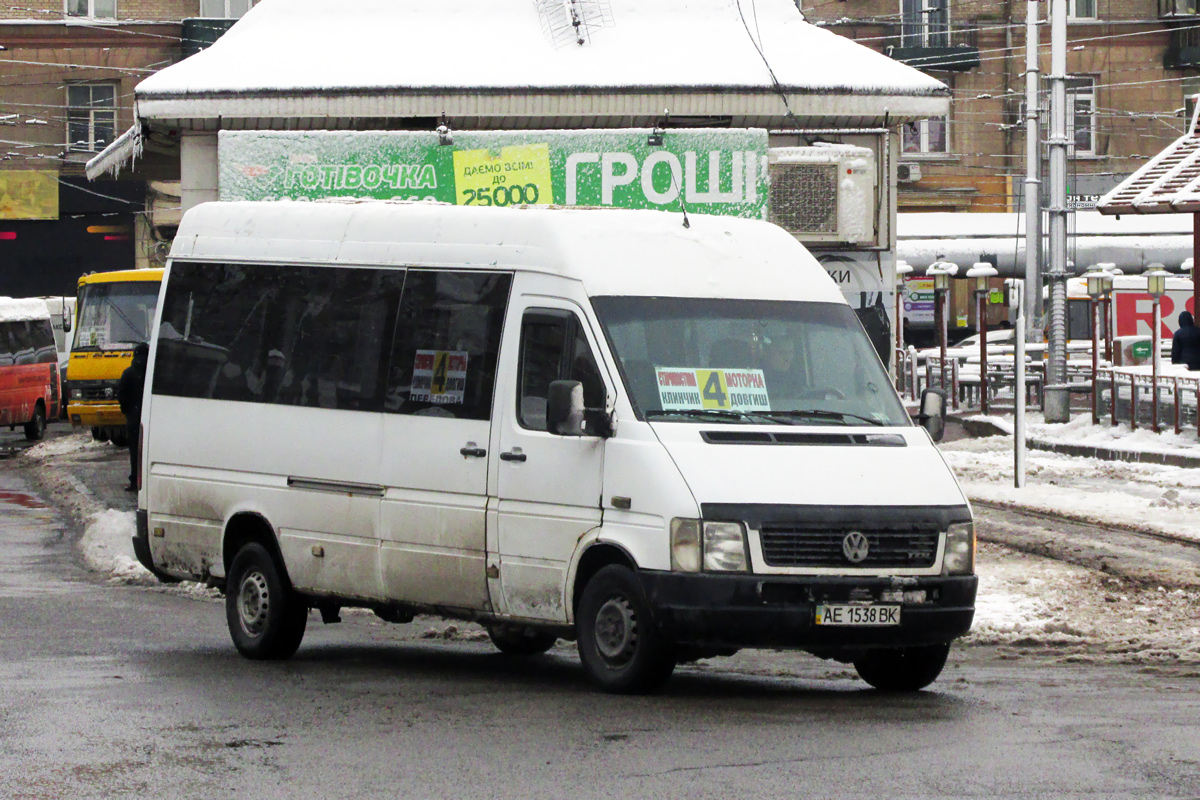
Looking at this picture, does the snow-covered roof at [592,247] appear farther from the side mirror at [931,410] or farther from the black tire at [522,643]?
the black tire at [522,643]

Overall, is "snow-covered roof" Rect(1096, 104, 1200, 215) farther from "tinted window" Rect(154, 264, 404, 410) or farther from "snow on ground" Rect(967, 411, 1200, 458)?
"tinted window" Rect(154, 264, 404, 410)

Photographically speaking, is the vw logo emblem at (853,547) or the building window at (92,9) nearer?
the vw logo emblem at (853,547)

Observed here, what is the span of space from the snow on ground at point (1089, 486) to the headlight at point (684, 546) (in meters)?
8.66

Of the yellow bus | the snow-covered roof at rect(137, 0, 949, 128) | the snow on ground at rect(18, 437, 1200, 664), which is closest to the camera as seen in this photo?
the snow on ground at rect(18, 437, 1200, 664)

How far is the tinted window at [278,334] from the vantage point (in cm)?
1053

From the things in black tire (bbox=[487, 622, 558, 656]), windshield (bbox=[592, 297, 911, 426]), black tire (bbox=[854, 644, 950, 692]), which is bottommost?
black tire (bbox=[487, 622, 558, 656])

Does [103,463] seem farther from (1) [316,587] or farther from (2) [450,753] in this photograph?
(2) [450,753]

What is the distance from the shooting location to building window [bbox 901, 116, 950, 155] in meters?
57.1

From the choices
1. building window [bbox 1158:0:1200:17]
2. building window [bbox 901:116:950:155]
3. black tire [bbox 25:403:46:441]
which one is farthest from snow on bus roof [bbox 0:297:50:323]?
building window [bbox 1158:0:1200:17]

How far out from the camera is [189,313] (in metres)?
11.8

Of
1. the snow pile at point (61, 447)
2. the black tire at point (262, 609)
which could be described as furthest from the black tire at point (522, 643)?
the snow pile at point (61, 447)

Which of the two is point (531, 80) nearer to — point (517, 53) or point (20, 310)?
point (517, 53)

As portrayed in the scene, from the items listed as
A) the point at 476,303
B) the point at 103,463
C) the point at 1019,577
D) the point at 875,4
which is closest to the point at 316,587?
the point at 476,303

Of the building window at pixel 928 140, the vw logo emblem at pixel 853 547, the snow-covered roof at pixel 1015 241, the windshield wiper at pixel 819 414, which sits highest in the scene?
the building window at pixel 928 140
